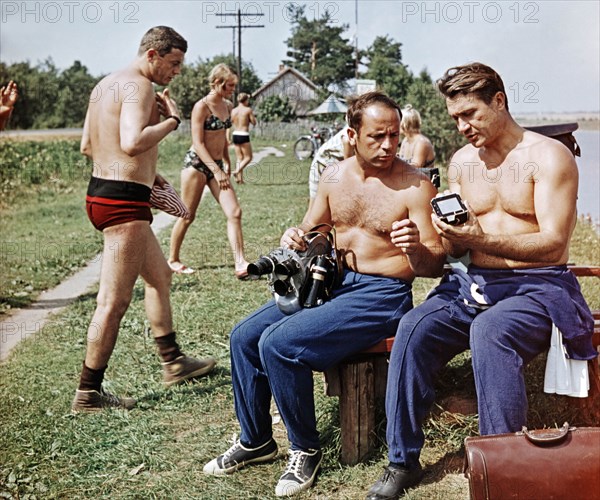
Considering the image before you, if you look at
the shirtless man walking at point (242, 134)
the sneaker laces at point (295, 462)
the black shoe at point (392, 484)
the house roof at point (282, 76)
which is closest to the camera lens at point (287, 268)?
the sneaker laces at point (295, 462)

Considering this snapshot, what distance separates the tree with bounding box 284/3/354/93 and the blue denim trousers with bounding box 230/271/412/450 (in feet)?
233

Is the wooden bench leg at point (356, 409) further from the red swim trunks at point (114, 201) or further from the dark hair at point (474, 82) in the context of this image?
the red swim trunks at point (114, 201)

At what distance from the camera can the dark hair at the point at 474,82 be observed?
11.5 feet

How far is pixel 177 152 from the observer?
31484 mm

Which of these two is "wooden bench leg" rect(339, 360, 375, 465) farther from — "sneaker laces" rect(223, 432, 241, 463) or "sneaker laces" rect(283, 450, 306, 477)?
"sneaker laces" rect(223, 432, 241, 463)

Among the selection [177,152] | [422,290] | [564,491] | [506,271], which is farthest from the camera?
[177,152]

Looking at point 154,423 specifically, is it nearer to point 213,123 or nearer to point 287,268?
point 287,268

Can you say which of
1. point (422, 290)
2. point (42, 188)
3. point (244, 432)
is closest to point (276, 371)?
point (244, 432)

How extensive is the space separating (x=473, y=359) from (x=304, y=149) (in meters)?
26.6

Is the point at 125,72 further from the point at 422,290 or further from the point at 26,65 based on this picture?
the point at 26,65

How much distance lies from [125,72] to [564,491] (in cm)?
313

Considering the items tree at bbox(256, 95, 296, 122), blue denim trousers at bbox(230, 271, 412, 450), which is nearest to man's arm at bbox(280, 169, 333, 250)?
blue denim trousers at bbox(230, 271, 412, 450)

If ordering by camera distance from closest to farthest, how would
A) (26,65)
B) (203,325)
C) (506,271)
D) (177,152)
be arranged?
(506,271) → (203,325) → (177,152) → (26,65)

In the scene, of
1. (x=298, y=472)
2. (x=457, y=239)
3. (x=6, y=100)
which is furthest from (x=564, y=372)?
(x=6, y=100)
